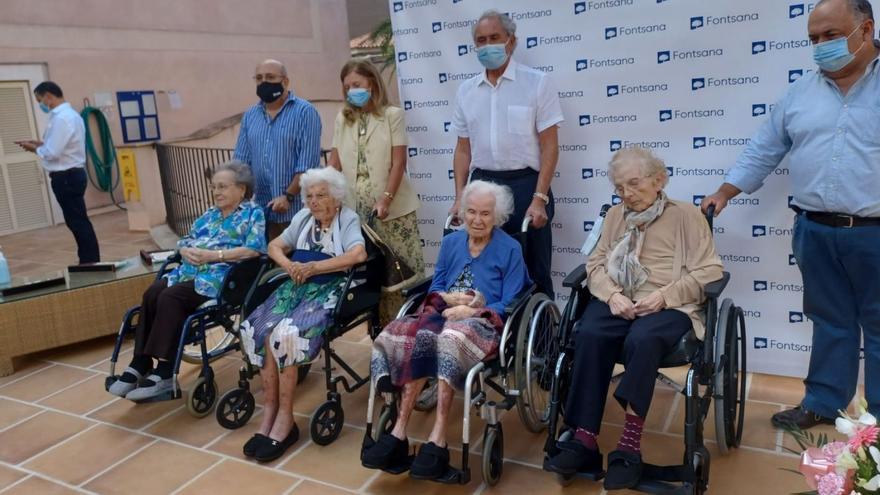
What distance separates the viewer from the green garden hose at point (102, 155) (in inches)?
360

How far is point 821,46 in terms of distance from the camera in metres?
2.37

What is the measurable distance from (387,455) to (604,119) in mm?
1966

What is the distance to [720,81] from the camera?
3.12 metres

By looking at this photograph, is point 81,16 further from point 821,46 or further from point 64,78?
point 821,46

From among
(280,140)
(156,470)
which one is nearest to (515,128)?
(280,140)

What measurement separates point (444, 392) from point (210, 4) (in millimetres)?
9841

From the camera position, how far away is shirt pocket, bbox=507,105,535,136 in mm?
3203

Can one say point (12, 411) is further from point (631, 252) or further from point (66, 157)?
point (631, 252)

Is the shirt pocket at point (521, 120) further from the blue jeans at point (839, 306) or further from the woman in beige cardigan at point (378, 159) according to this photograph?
the blue jeans at point (839, 306)

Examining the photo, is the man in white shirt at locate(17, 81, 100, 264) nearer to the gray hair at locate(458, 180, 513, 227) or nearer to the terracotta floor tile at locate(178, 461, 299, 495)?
the terracotta floor tile at locate(178, 461, 299, 495)

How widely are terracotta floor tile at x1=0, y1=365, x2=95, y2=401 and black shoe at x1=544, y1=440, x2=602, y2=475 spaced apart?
2715mm

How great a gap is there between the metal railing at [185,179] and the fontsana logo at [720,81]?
5.68 meters

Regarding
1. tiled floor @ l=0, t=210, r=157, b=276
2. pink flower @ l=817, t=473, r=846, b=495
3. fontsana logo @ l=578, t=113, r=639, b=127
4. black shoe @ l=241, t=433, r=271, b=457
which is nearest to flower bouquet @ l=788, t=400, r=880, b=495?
pink flower @ l=817, t=473, r=846, b=495

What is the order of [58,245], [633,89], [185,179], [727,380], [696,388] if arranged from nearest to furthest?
[696,388], [727,380], [633,89], [58,245], [185,179]
